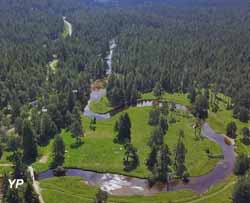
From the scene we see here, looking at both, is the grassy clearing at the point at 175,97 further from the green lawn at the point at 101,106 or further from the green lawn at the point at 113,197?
the green lawn at the point at 113,197

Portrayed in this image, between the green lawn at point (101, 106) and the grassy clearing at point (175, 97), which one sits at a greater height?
the grassy clearing at point (175, 97)

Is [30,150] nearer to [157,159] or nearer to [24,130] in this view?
[24,130]

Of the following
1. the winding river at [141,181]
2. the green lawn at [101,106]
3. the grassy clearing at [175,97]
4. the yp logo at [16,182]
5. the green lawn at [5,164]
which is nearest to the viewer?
the yp logo at [16,182]

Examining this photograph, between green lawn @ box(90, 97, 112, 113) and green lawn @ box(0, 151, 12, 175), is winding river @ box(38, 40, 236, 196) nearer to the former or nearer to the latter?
green lawn @ box(0, 151, 12, 175)

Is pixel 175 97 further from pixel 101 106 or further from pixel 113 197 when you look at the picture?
pixel 113 197

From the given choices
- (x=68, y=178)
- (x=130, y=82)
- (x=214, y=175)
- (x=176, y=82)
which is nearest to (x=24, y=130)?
(x=68, y=178)

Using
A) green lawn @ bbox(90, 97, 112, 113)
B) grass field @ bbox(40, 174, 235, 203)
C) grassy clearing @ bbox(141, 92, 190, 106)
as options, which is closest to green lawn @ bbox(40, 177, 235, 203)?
grass field @ bbox(40, 174, 235, 203)

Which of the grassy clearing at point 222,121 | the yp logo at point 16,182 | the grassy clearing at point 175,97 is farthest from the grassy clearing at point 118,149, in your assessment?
the grassy clearing at point 175,97

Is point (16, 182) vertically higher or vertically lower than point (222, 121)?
lower

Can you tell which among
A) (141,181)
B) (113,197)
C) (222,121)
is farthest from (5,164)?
(222,121)
